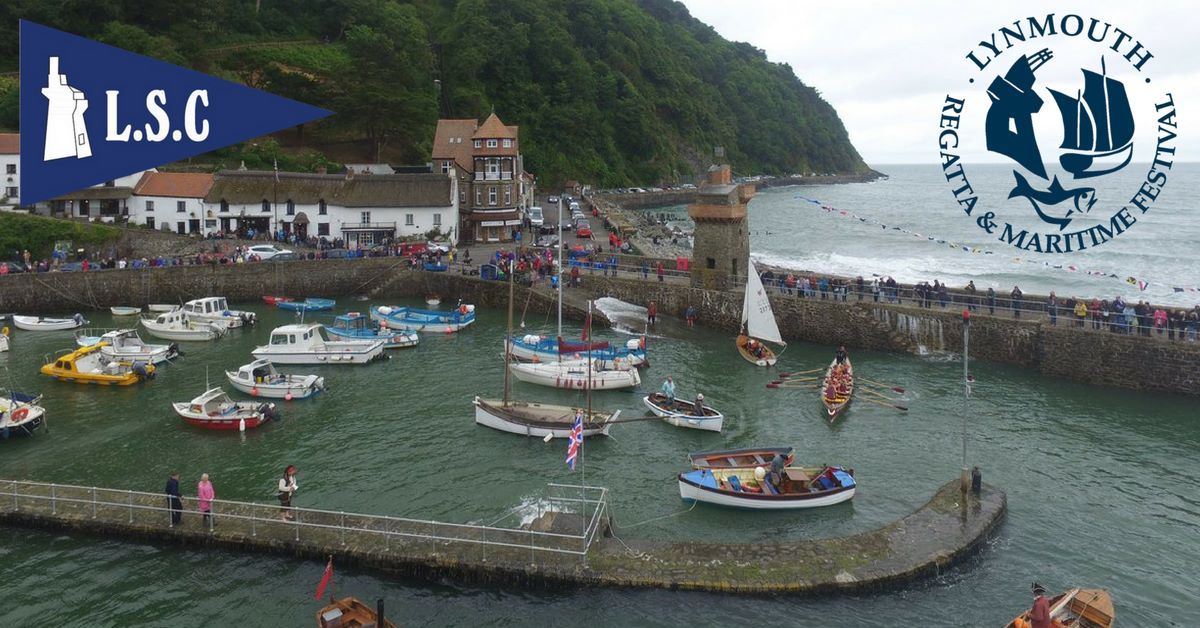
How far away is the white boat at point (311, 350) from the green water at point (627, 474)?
2.03 ft

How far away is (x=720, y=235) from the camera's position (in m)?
45.0

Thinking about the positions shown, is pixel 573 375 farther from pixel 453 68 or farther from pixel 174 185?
pixel 453 68

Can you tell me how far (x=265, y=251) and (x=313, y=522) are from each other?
39480 millimetres

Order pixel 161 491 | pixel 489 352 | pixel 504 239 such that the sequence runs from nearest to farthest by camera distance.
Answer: pixel 161 491, pixel 489 352, pixel 504 239

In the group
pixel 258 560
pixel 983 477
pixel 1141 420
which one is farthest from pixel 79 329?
pixel 1141 420

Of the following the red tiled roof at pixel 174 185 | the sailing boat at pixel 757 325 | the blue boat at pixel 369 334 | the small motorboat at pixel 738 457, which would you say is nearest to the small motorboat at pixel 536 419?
the small motorboat at pixel 738 457

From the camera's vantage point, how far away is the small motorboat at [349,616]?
617 inches

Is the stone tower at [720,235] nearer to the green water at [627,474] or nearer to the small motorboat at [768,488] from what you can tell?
the green water at [627,474]

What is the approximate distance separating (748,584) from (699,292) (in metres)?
28.9

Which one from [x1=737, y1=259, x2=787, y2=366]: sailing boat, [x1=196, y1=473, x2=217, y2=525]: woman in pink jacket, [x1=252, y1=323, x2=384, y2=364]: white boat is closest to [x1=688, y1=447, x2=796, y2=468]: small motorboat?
[x1=737, y1=259, x2=787, y2=366]: sailing boat

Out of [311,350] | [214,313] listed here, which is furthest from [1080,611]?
[214,313]

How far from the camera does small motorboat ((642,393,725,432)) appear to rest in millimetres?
29062

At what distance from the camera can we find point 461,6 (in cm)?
13188

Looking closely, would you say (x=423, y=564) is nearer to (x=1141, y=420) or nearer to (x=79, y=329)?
(x=1141, y=420)
